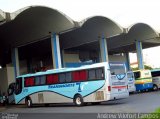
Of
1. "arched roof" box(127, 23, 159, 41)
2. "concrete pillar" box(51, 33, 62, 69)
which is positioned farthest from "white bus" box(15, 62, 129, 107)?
"arched roof" box(127, 23, 159, 41)

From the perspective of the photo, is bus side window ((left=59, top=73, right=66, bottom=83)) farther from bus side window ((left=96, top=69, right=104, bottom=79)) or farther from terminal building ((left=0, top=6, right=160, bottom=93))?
terminal building ((left=0, top=6, right=160, bottom=93))

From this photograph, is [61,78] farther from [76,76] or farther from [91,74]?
[91,74]

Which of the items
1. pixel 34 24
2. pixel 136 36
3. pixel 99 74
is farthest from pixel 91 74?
pixel 136 36

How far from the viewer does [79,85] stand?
1997 cm

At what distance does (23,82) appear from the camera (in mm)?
24734

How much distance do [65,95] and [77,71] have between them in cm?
191

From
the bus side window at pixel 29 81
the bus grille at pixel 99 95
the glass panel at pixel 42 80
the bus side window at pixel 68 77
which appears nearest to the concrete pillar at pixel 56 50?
the bus side window at pixel 29 81

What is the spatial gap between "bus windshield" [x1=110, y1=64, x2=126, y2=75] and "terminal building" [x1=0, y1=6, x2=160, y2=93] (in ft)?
26.7

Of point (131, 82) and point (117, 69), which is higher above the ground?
point (117, 69)

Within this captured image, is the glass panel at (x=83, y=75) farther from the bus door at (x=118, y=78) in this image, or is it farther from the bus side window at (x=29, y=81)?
the bus side window at (x=29, y=81)

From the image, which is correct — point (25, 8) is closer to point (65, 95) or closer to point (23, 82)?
point (23, 82)

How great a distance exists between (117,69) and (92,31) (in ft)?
49.4

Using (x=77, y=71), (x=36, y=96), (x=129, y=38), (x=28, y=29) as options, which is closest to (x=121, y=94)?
(x=77, y=71)

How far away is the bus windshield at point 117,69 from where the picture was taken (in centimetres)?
1892
